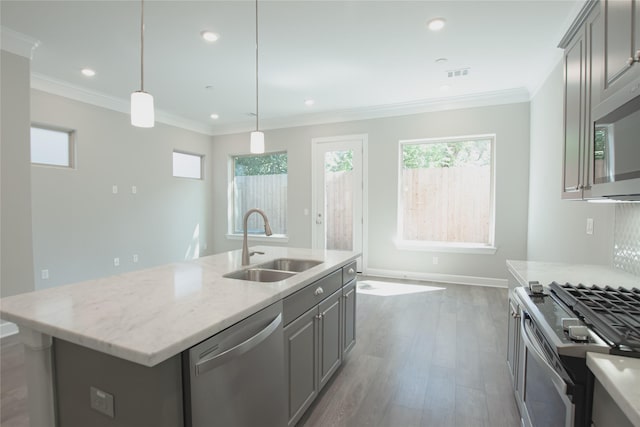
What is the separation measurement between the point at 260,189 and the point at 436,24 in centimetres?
455

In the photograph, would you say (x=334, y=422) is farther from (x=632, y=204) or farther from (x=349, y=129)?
(x=349, y=129)

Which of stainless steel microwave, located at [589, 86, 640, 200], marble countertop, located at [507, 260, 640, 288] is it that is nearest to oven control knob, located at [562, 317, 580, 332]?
stainless steel microwave, located at [589, 86, 640, 200]

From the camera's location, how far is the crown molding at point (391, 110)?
4.46 meters

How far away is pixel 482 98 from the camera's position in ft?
15.0

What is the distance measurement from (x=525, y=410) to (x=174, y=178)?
5982 millimetres

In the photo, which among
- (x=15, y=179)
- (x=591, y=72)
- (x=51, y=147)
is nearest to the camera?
(x=591, y=72)

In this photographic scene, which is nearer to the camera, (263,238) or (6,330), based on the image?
(6,330)

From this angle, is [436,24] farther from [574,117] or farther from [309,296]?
[309,296]

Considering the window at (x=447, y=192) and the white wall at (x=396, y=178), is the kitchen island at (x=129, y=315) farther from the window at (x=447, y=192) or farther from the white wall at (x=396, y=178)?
the window at (x=447, y=192)

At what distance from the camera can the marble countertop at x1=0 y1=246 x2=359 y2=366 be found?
37.2 inches

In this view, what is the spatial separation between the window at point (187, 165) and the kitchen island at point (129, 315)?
483 centimetres

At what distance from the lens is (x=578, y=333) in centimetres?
99

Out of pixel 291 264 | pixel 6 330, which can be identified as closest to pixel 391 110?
pixel 291 264

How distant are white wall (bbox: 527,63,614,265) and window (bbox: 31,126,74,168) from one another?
19.6ft
